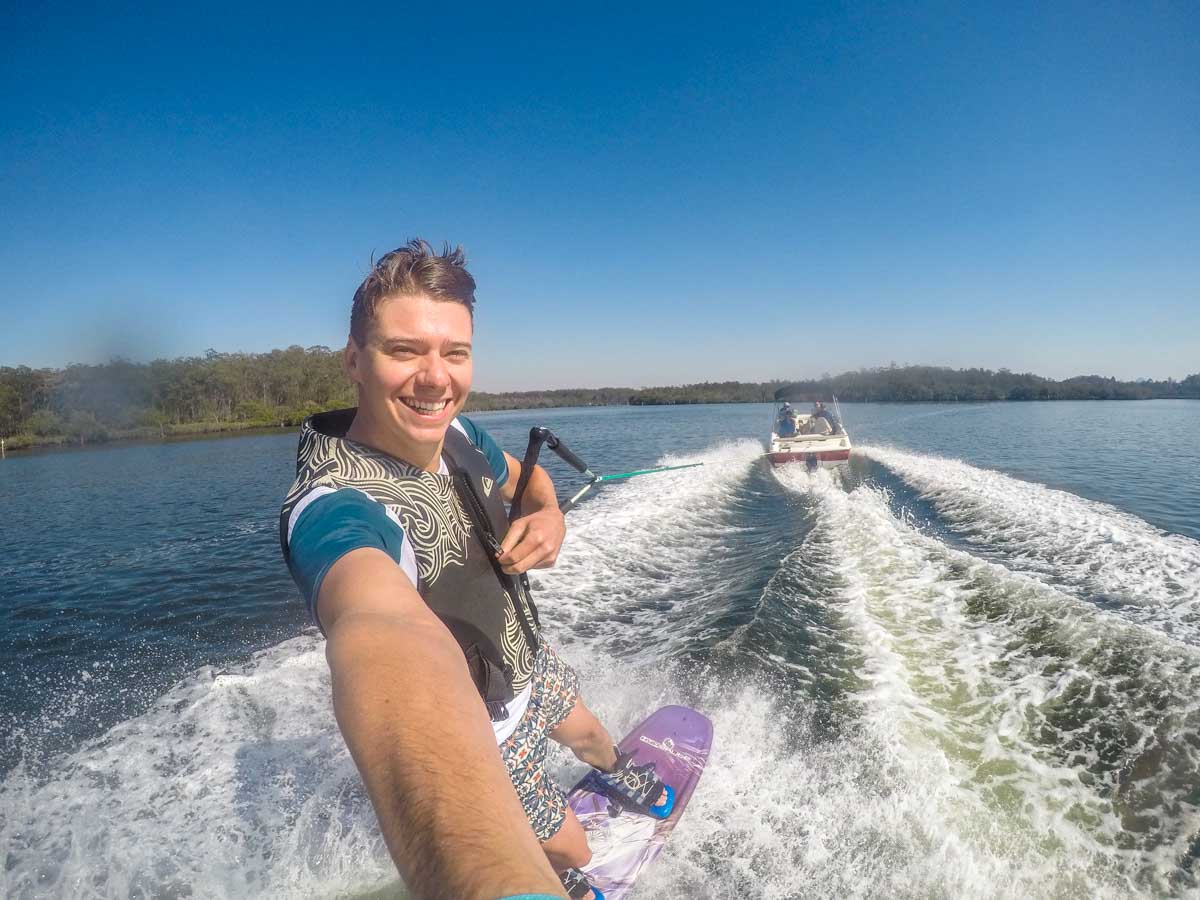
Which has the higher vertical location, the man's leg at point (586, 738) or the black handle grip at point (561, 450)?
the black handle grip at point (561, 450)

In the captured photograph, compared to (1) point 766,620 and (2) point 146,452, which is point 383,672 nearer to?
(1) point 766,620

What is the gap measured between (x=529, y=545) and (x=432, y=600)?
16.3 inches

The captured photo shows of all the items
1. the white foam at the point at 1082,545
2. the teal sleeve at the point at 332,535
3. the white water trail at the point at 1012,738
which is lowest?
the white water trail at the point at 1012,738

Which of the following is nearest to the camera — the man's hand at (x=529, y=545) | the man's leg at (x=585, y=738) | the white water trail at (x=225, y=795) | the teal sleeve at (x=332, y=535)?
the teal sleeve at (x=332, y=535)

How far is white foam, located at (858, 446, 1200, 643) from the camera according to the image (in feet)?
22.0

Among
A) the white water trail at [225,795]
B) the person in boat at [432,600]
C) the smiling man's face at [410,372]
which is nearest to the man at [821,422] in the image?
the white water trail at [225,795]

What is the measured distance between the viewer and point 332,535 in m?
1.60

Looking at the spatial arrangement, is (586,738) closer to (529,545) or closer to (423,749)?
(529,545)

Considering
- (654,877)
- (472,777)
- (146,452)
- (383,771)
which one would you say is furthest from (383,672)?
(146,452)

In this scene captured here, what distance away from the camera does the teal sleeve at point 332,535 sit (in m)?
1.54

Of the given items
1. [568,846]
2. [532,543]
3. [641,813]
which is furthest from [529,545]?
[641,813]

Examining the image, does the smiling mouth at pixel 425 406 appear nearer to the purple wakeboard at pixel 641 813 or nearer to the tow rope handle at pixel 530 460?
the tow rope handle at pixel 530 460

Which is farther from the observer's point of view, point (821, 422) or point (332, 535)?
point (821, 422)

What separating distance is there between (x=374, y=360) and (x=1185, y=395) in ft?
387
